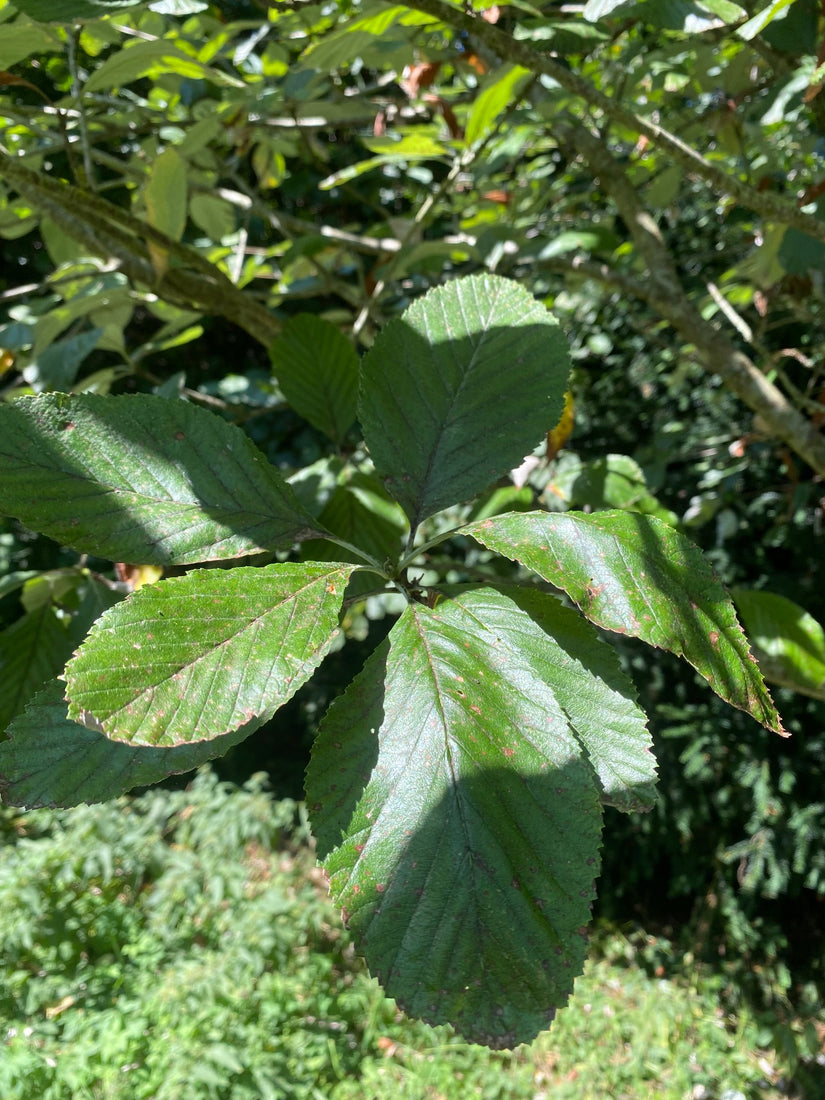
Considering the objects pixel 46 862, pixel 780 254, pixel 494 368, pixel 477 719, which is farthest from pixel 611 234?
pixel 46 862

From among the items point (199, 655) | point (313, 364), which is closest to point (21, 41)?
point (313, 364)

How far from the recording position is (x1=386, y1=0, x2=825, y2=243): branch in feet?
2.72

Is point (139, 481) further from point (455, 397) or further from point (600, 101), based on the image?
point (600, 101)

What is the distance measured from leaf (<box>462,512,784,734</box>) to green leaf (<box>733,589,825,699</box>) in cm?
57

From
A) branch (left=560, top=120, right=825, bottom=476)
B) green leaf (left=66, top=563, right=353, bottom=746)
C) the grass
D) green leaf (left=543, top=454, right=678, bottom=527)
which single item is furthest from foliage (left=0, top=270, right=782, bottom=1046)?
the grass

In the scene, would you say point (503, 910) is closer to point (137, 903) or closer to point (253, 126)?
point (253, 126)

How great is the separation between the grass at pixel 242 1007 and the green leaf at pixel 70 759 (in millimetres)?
2219

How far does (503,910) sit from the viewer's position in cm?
44

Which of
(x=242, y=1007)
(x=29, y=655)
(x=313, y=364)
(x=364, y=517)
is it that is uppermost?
(x=313, y=364)

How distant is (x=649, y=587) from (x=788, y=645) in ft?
2.13

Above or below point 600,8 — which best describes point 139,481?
below

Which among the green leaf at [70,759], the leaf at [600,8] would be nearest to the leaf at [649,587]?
the green leaf at [70,759]

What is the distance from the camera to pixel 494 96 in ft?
3.87

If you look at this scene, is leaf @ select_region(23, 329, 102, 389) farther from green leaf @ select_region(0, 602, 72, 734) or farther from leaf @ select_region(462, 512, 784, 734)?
leaf @ select_region(462, 512, 784, 734)
